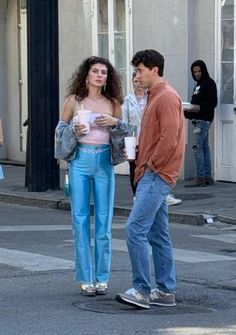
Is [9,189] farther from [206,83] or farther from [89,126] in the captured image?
[89,126]

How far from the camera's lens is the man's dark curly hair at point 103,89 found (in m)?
8.57

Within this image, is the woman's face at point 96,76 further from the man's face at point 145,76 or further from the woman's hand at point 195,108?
the woman's hand at point 195,108

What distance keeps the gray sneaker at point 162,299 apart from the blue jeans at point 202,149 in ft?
27.9

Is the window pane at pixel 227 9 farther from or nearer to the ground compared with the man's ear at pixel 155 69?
farther from the ground

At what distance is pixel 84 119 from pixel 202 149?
839 centimetres

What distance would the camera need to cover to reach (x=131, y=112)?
12.8 meters

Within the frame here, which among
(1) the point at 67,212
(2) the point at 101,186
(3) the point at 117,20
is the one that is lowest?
(1) the point at 67,212

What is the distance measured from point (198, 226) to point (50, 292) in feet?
17.5

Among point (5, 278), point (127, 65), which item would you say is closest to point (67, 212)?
point (127, 65)

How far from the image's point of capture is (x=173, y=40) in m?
17.6

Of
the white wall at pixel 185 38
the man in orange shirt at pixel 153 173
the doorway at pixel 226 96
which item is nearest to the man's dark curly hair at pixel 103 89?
the man in orange shirt at pixel 153 173

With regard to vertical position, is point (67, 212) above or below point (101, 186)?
below

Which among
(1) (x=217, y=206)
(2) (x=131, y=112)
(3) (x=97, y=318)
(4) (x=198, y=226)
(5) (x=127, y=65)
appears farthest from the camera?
(5) (x=127, y=65)

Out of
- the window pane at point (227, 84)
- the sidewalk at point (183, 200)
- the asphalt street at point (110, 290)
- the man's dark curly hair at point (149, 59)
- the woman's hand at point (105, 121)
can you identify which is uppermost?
the man's dark curly hair at point (149, 59)
